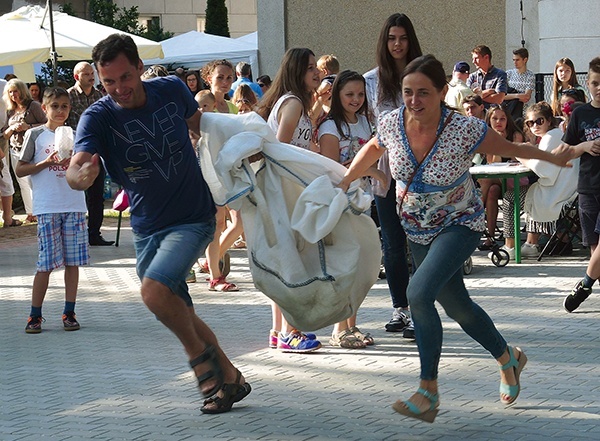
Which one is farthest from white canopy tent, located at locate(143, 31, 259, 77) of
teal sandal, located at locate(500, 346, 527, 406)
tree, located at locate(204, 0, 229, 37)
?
teal sandal, located at locate(500, 346, 527, 406)

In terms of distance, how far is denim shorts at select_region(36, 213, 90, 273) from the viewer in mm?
8984

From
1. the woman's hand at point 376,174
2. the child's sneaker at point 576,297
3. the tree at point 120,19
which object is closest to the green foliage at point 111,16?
the tree at point 120,19

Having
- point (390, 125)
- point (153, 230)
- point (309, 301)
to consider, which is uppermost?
point (390, 125)

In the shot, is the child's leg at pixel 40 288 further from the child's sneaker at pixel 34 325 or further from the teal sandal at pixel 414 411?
the teal sandal at pixel 414 411

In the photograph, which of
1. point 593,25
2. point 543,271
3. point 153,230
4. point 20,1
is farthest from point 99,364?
point 20,1

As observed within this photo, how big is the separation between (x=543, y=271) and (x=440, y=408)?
5184 millimetres

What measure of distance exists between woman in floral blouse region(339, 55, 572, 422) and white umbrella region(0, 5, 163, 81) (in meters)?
14.6

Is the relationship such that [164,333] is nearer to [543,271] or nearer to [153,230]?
[153,230]

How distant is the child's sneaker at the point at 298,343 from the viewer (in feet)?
25.8

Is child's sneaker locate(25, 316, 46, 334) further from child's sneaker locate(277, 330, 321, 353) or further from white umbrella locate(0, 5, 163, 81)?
white umbrella locate(0, 5, 163, 81)

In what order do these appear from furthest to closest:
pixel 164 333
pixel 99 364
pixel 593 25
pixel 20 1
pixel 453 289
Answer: pixel 20 1 < pixel 593 25 < pixel 164 333 < pixel 99 364 < pixel 453 289

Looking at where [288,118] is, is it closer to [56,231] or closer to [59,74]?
[56,231]

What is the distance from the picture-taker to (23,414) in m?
6.52

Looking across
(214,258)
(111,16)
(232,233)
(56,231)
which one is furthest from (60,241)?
(111,16)
